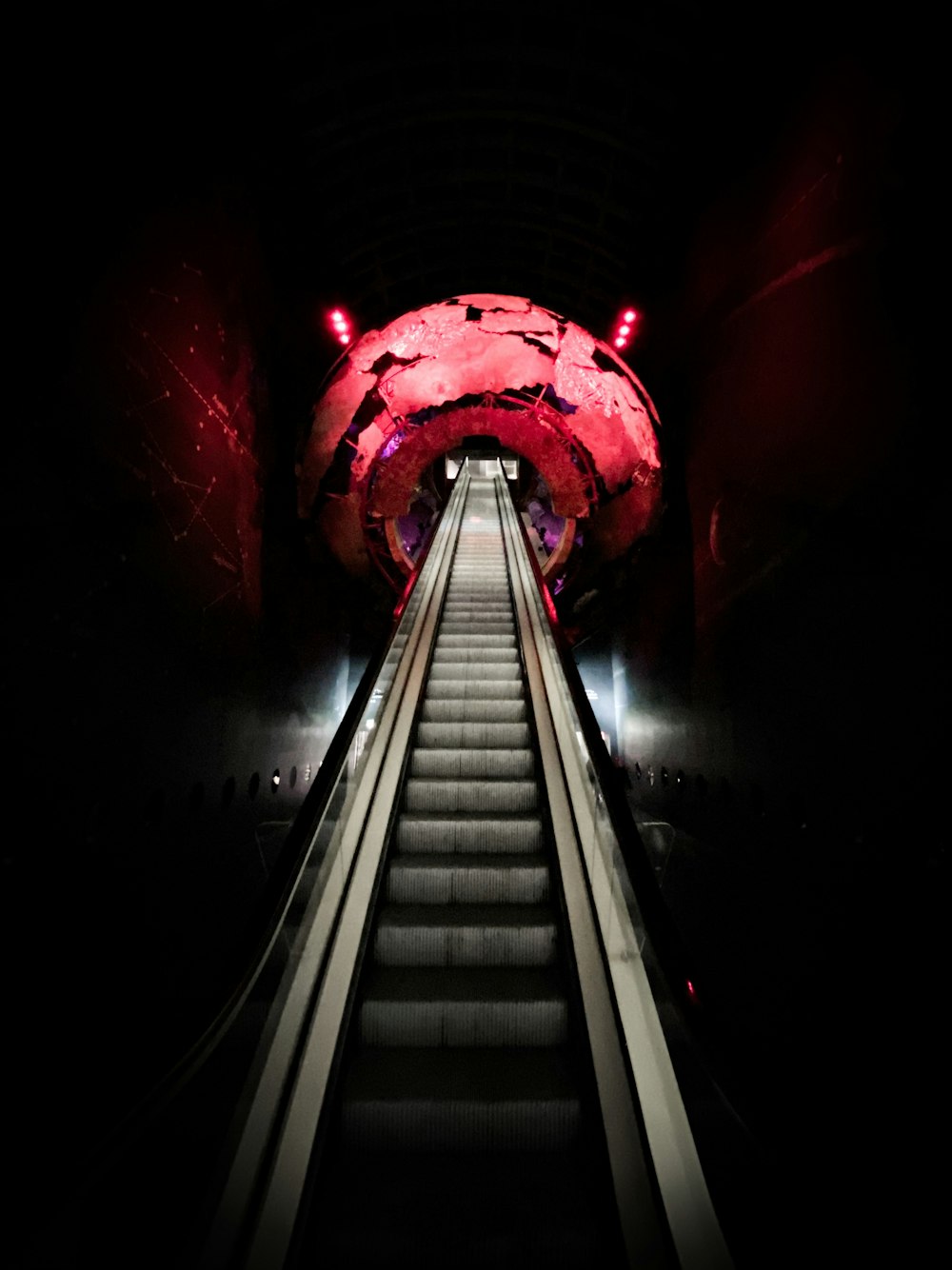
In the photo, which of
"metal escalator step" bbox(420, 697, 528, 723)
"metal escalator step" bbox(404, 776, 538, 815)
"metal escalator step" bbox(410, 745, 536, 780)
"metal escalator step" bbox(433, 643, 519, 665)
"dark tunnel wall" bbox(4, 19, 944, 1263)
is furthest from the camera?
"metal escalator step" bbox(433, 643, 519, 665)

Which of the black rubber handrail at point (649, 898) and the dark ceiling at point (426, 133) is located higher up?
the dark ceiling at point (426, 133)

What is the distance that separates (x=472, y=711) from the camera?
176 inches

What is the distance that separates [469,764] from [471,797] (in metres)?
0.34

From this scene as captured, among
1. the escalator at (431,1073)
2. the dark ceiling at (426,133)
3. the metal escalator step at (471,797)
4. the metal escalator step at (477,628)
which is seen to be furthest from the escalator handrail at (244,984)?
the metal escalator step at (477,628)

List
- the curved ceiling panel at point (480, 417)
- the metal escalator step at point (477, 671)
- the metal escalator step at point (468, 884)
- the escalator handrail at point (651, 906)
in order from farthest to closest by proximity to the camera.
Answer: the curved ceiling panel at point (480, 417)
the metal escalator step at point (477, 671)
the metal escalator step at point (468, 884)
the escalator handrail at point (651, 906)

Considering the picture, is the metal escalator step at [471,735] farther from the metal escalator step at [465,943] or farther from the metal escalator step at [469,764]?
the metal escalator step at [465,943]

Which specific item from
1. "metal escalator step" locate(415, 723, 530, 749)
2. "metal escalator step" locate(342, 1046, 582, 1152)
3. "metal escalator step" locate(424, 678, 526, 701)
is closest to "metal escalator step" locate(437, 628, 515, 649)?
"metal escalator step" locate(424, 678, 526, 701)

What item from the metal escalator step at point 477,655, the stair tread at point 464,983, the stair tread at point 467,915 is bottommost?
the stair tread at point 464,983

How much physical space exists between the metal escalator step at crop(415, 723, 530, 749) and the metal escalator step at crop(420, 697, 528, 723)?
23 cm

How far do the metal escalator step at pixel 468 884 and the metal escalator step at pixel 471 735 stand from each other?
125 centimetres

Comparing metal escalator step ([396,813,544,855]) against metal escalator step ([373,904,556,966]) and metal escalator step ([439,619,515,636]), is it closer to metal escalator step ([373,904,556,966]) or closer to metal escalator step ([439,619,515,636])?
metal escalator step ([373,904,556,966])

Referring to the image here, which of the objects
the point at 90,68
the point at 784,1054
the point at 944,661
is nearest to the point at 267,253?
the point at 90,68

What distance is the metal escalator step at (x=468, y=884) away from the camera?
290 cm

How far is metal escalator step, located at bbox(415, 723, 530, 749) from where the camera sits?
4.14 metres
